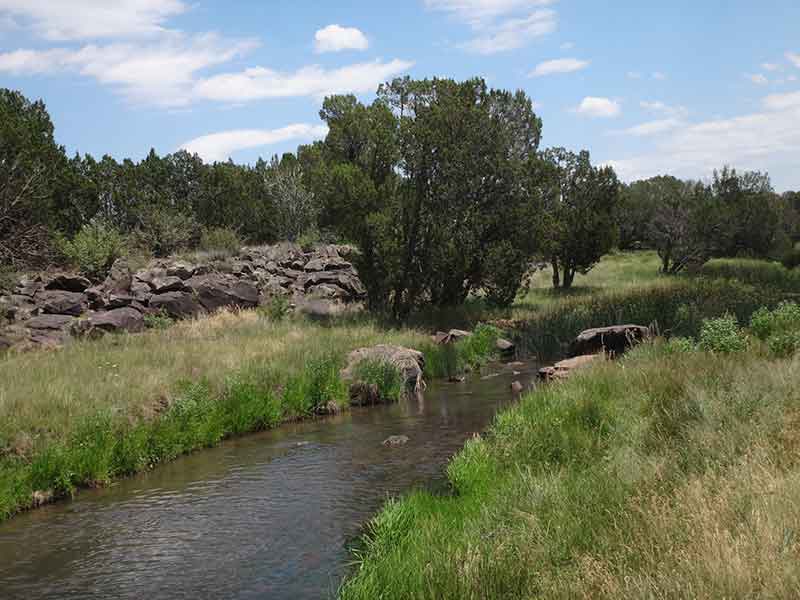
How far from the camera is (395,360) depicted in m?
21.6

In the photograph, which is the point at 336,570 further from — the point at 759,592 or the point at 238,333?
the point at 238,333

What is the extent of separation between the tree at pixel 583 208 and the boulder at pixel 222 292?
21180 mm

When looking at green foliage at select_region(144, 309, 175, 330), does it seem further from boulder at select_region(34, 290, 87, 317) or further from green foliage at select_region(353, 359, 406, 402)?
green foliage at select_region(353, 359, 406, 402)

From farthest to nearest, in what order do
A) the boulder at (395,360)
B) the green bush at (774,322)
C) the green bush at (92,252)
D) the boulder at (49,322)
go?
the green bush at (92,252), the boulder at (49,322), the boulder at (395,360), the green bush at (774,322)

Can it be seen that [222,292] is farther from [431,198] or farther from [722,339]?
[722,339]

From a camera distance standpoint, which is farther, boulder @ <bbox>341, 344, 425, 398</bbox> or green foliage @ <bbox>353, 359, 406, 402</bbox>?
boulder @ <bbox>341, 344, 425, 398</bbox>

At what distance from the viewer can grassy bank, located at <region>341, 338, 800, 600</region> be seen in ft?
17.2

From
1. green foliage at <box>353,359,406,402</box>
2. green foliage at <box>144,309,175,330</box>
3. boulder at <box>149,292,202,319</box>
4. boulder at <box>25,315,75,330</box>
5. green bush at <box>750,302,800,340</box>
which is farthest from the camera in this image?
boulder at <box>149,292,202,319</box>

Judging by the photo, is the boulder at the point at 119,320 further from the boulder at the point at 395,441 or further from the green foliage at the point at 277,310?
the boulder at the point at 395,441

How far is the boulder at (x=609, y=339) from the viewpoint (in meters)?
21.3

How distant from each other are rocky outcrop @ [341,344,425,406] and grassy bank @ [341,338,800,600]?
26.5ft

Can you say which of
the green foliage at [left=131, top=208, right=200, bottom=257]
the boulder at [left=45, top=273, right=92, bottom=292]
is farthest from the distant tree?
the boulder at [left=45, top=273, right=92, bottom=292]

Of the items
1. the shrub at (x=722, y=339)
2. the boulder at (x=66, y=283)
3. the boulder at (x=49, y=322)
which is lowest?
the shrub at (x=722, y=339)

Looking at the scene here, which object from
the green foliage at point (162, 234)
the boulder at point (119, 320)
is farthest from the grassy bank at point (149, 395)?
the green foliage at point (162, 234)
